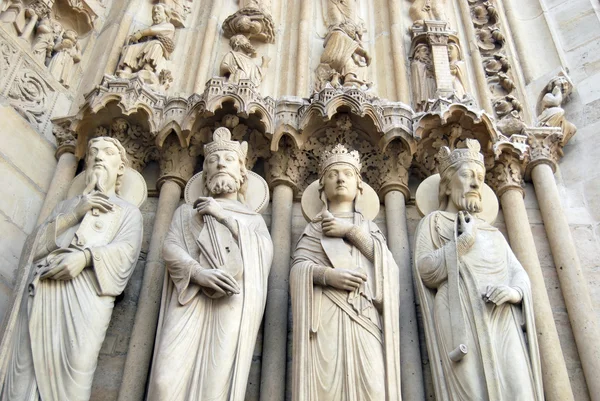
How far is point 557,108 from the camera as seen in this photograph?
624 cm

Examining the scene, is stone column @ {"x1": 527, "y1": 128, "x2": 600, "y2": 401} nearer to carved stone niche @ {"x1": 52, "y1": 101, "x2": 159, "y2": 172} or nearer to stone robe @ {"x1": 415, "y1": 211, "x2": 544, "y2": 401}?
stone robe @ {"x1": 415, "y1": 211, "x2": 544, "y2": 401}

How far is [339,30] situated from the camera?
6852 mm

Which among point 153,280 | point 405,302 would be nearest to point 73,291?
point 153,280

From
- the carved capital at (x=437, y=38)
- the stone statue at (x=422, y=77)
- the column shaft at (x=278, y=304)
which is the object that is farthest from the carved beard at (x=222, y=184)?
the carved capital at (x=437, y=38)

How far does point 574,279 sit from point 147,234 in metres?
3.29

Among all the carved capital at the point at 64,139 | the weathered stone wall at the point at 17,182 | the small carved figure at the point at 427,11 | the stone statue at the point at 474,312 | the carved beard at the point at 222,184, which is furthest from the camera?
the small carved figure at the point at 427,11

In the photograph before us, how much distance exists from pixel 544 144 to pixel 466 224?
184cm

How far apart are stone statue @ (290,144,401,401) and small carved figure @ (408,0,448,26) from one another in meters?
3.30

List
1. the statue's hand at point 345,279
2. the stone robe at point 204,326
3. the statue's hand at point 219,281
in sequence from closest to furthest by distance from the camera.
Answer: the stone robe at point 204,326 < the statue's hand at point 219,281 < the statue's hand at point 345,279

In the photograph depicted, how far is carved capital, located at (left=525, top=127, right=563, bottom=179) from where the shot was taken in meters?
5.88

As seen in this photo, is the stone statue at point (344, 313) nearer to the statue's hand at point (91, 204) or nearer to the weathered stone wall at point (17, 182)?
the statue's hand at point (91, 204)

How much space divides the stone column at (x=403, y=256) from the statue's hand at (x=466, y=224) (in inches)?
22.7

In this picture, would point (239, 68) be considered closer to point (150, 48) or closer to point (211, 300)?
point (150, 48)

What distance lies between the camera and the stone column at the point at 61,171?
537 cm
